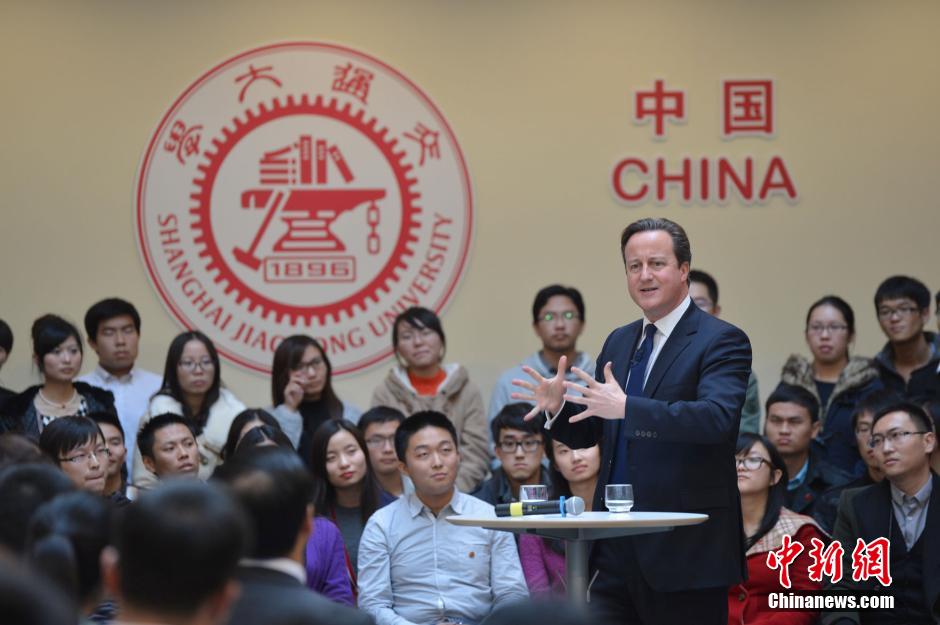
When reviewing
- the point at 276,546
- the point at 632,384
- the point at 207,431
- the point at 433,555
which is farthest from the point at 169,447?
the point at 276,546

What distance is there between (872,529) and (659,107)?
8.53ft

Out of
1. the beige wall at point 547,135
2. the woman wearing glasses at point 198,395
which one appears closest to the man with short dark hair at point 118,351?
the woman wearing glasses at point 198,395

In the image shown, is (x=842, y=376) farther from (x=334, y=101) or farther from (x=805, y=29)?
(x=334, y=101)

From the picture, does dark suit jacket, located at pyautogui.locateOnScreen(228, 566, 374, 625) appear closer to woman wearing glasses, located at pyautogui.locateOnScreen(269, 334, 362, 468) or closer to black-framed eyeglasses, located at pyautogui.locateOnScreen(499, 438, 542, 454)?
black-framed eyeglasses, located at pyautogui.locateOnScreen(499, 438, 542, 454)

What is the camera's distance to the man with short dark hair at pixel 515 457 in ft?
17.0

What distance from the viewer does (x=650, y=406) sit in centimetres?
312

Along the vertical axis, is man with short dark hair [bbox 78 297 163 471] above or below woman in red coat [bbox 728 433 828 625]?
above

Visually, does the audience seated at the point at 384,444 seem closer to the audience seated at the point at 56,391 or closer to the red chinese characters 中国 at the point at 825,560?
the audience seated at the point at 56,391

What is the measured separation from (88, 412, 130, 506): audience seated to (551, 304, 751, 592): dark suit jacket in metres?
2.09

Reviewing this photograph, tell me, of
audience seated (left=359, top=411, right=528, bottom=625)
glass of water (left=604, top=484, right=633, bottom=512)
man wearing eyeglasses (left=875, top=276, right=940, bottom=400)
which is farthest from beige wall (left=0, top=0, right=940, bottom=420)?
glass of water (left=604, top=484, right=633, bottom=512)

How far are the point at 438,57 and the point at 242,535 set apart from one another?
5013 mm

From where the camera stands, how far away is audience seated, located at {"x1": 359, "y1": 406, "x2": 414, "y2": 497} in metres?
5.22

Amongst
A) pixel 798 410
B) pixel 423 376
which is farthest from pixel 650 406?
pixel 423 376

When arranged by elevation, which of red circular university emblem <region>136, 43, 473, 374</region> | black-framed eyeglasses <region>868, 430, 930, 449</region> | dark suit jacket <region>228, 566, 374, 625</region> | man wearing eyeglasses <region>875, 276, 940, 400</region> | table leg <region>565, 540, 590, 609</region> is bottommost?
table leg <region>565, 540, 590, 609</region>
